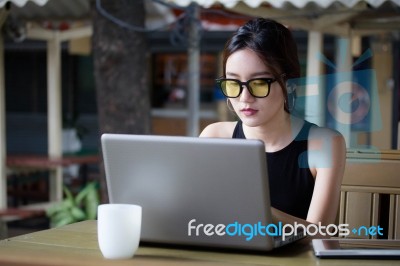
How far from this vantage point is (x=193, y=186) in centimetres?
178

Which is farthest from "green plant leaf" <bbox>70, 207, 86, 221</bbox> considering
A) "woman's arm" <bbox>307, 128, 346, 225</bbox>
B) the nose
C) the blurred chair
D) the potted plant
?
the nose

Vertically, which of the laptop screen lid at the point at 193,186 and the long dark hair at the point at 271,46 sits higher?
the long dark hair at the point at 271,46

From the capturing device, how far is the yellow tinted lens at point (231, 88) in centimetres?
208

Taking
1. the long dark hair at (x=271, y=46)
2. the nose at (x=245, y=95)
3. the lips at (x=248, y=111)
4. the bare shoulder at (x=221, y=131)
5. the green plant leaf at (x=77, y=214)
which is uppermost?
the long dark hair at (x=271, y=46)

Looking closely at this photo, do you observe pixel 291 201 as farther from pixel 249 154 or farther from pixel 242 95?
pixel 249 154

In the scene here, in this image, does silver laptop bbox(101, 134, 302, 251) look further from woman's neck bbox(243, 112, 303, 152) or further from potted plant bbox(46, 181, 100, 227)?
potted plant bbox(46, 181, 100, 227)

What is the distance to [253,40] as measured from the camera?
2209 millimetres

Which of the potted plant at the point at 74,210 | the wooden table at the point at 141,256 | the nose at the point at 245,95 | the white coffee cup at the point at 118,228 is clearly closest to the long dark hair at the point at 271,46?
the nose at the point at 245,95

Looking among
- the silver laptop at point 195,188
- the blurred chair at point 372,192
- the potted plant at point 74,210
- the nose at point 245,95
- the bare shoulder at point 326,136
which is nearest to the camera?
the silver laptop at point 195,188

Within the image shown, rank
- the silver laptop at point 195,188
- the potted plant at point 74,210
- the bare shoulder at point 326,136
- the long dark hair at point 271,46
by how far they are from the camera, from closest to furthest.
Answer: the silver laptop at point 195,188 → the long dark hair at point 271,46 → the bare shoulder at point 326,136 → the potted plant at point 74,210

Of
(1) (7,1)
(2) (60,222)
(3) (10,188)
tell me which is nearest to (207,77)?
(3) (10,188)

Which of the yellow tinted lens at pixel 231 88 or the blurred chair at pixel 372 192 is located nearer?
the yellow tinted lens at pixel 231 88

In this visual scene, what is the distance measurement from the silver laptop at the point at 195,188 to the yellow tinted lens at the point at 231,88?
0.37 m

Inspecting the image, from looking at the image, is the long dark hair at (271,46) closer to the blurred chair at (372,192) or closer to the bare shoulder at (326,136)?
the bare shoulder at (326,136)
